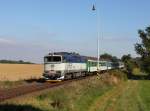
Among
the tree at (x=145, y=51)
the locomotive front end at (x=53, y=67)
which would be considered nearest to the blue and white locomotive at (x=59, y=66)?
the locomotive front end at (x=53, y=67)

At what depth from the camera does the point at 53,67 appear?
1917 inches

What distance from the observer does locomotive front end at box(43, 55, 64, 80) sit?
159ft

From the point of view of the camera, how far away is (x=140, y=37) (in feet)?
310

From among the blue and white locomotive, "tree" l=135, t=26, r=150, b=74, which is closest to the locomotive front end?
the blue and white locomotive

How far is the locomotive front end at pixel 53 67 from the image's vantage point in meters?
48.6

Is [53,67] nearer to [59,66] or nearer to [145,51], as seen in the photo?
[59,66]

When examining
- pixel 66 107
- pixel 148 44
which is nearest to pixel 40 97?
pixel 66 107

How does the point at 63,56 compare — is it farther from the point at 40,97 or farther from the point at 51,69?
the point at 40,97

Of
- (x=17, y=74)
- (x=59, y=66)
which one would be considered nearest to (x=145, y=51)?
(x=17, y=74)

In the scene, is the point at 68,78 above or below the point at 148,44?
below

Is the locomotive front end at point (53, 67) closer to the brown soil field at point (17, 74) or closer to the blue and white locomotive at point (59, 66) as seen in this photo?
the blue and white locomotive at point (59, 66)

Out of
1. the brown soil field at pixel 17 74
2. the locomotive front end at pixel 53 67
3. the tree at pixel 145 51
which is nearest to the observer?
the locomotive front end at pixel 53 67

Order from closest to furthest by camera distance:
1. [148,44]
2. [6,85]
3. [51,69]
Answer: [6,85], [51,69], [148,44]

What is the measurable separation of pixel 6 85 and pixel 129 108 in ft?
59.1
